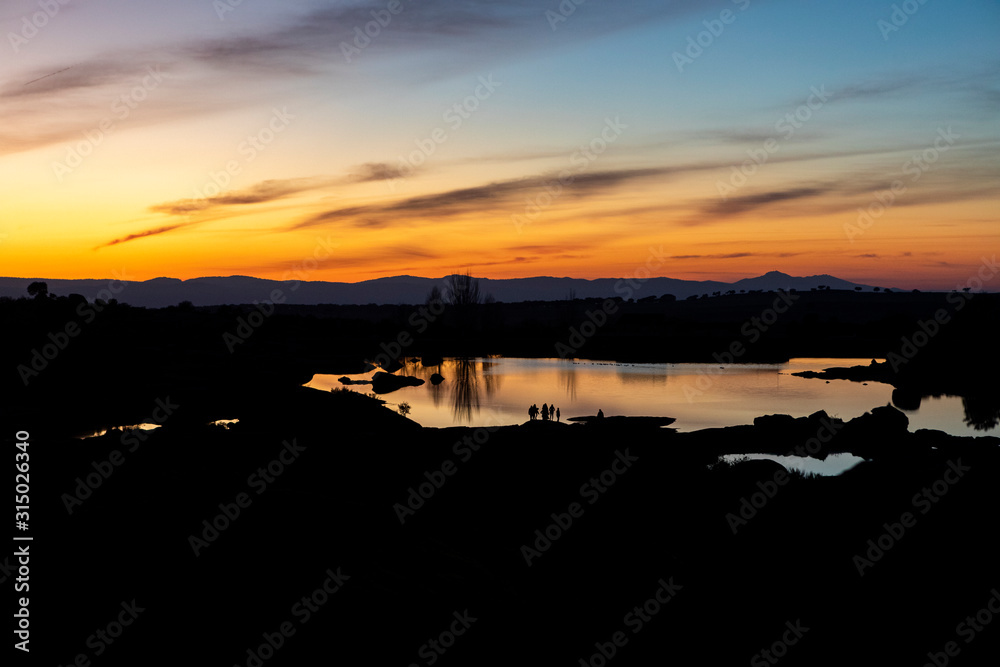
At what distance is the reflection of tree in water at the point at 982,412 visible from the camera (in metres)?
34.1

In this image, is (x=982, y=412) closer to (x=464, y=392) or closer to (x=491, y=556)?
(x=464, y=392)

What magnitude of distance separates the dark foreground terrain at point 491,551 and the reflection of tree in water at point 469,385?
42.0 feet

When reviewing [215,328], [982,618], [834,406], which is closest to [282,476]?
[982,618]

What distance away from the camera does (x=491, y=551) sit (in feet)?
39.7

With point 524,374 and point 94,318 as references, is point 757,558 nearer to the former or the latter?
point 524,374

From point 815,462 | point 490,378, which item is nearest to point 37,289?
point 490,378

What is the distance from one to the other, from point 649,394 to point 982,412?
721 inches

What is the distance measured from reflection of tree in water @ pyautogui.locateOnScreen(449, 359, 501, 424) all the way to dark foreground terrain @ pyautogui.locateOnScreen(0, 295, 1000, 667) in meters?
12.8

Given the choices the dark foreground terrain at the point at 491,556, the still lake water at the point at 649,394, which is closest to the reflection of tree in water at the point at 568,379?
the still lake water at the point at 649,394

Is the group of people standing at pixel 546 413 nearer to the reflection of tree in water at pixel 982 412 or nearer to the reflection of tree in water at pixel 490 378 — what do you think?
the reflection of tree in water at pixel 490 378

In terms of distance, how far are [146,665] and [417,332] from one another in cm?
9335

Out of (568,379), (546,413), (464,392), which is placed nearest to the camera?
(546,413)

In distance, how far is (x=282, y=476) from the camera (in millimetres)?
15922

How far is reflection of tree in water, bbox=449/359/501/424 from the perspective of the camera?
37.1 metres
